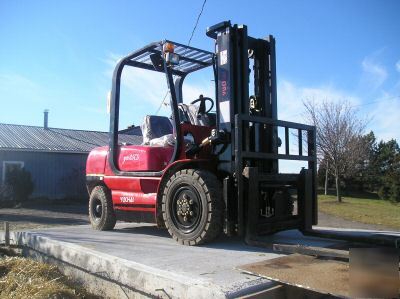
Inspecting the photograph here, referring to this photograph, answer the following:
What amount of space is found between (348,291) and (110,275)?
2.34 m

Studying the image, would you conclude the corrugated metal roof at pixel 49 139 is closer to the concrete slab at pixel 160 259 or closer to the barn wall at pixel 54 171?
the barn wall at pixel 54 171

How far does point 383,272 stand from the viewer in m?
3.17

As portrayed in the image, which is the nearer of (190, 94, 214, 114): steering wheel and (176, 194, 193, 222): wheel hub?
(176, 194, 193, 222): wheel hub

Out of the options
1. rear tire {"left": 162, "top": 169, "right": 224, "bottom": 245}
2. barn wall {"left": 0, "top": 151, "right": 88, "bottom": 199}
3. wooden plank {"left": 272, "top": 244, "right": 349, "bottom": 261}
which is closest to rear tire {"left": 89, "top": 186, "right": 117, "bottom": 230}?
rear tire {"left": 162, "top": 169, "right": 224, "bottom": 245}

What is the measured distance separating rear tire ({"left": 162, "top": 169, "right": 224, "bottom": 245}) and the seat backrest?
136 centimetres

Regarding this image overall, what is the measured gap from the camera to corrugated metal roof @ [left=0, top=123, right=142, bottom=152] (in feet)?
83.0

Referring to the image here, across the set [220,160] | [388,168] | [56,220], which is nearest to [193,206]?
[220,160]

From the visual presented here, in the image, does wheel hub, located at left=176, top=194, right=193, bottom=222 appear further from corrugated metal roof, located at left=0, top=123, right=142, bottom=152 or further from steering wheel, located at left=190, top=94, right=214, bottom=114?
corrugated metal roof, located at left=0, top=123, right=142, bottom=152

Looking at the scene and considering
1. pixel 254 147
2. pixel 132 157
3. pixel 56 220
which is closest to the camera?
pixel 254 147

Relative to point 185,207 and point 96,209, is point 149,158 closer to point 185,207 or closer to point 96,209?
point 185,207

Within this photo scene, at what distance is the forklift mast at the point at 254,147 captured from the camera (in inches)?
201

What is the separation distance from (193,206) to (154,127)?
77.5 inches

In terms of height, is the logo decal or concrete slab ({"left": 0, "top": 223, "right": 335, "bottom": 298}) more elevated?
the logo decal

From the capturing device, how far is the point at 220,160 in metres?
5.59
